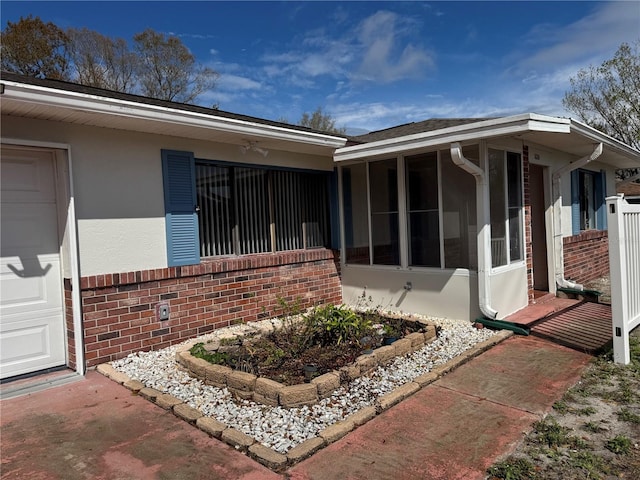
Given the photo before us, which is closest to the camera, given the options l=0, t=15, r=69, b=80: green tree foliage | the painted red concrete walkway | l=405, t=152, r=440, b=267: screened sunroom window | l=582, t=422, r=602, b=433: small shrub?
the painted red concrete walkway

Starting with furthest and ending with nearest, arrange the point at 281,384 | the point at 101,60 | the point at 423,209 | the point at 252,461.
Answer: the point at 101,60 < the point at 423,209 < the point at 281,384 < the point at 252,461

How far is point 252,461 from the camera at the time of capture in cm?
286

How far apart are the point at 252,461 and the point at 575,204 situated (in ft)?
29.6

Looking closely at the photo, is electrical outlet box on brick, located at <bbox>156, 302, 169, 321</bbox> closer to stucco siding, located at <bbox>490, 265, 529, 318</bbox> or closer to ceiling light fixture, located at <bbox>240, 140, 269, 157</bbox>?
ceiling light fixture, located at <bbox>240, 140, 269, 157</bbox>

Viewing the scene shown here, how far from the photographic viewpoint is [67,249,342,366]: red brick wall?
185 inches

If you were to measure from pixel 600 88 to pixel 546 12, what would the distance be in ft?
48.6

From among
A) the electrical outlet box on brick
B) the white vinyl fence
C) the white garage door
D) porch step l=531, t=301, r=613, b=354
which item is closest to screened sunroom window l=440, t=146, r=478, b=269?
porch step l=531, t=301, r=613, b=354

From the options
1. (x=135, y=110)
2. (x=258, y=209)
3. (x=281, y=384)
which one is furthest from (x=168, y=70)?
(x=281, y=384)

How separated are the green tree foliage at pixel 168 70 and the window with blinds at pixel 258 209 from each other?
50.7ft

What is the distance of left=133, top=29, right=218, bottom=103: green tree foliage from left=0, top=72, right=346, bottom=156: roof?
53.3 ft

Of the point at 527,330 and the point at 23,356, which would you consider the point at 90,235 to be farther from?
the point at 527,330

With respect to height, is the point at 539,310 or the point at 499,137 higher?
the point at 499,137

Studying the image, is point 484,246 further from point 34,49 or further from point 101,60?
point 34,49

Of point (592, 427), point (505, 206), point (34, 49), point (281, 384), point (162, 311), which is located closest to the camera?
point (592, 427)
